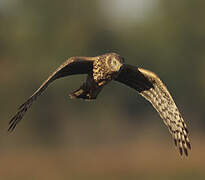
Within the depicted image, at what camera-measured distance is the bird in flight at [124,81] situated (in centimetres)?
959

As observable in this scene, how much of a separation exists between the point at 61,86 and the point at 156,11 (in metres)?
14.5

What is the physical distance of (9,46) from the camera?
4578 cm

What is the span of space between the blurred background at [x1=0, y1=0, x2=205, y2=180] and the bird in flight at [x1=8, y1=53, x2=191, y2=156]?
24.6 meters

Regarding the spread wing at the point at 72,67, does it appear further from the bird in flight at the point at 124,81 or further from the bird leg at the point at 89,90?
the bird leg at the point at 89,90

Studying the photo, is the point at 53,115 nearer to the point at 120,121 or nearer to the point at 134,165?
the point at 120,121

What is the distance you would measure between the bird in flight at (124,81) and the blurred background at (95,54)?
80.6 feet

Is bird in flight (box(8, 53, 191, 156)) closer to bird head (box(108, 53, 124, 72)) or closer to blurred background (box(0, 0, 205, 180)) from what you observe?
bird head (box(108, 53, 124, 72))

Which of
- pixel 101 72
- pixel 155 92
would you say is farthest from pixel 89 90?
pixel 155 92

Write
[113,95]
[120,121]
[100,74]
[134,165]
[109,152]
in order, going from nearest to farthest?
[100,74] → [134,165] → [109,152] → [113,95] → [120,121]

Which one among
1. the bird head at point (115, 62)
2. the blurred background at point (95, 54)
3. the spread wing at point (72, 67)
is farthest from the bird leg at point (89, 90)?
the blurred background at point (95, 54)

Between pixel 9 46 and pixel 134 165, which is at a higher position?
pixel 9 46

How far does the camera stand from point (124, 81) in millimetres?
10500

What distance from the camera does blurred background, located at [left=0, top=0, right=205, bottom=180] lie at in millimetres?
41719

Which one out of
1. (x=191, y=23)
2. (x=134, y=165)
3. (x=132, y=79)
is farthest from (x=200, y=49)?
(x=132, y=79)
